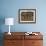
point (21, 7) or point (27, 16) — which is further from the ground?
point (21, 7)

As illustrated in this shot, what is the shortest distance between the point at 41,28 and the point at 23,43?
939 mm

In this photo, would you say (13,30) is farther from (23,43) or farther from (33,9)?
(33,9)

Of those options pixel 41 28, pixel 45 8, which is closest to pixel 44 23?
pixel 41 28

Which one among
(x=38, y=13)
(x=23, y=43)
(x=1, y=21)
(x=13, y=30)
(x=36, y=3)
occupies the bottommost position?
(x=23, y=43)

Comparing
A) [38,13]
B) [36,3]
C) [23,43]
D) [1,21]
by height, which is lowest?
[23,43]

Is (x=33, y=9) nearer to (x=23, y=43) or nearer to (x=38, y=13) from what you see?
(x=38, y=13)

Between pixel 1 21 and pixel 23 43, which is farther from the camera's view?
pixel 1 21

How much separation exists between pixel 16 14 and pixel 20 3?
1.32 ft

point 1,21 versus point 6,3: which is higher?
point 6,3

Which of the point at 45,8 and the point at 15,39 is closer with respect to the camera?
the point at 15,39

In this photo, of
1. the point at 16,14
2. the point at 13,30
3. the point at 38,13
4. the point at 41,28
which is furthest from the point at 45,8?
the point at 13,30

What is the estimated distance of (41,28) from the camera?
13.9 feet

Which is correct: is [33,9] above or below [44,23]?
above

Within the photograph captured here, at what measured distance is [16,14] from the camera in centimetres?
421
